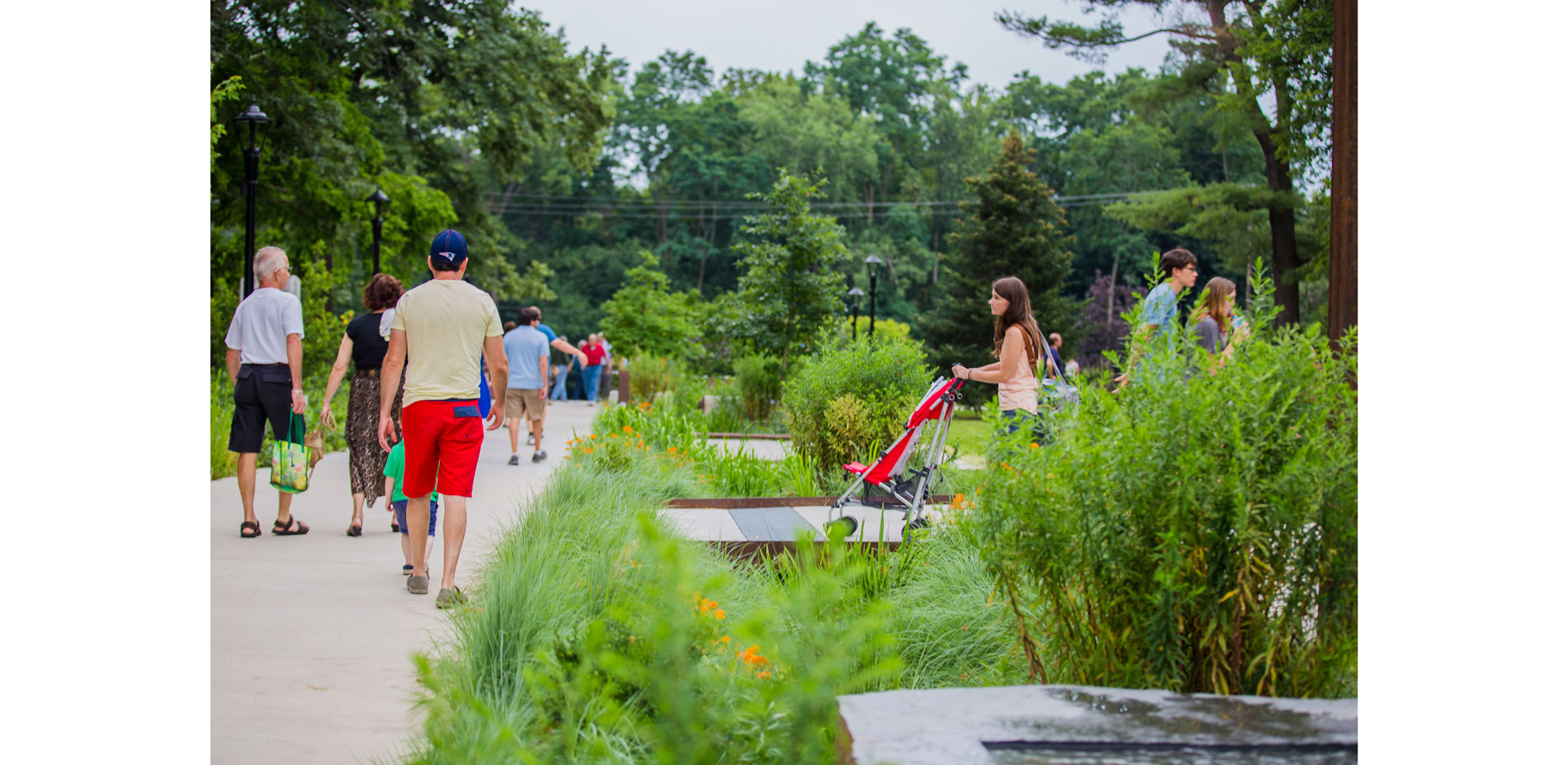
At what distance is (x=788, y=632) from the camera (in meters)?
3.46

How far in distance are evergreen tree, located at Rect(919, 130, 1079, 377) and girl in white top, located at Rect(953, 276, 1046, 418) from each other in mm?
21172

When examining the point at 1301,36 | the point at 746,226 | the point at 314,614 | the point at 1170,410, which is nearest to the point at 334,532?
the point at 314,614

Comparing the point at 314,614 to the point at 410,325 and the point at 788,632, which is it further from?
the point at 788,632

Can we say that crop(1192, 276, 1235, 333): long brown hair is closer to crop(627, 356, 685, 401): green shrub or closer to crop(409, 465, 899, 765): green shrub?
crop(409, 465, 899, 765): green shrub

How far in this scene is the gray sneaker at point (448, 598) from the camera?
4.71m

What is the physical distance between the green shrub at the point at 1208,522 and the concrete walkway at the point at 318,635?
6.41 ft

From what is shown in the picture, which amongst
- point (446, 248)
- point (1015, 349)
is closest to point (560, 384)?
point (1015, 349)

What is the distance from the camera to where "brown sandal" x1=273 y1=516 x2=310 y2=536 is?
6.68 meters

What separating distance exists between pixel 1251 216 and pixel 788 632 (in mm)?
19186

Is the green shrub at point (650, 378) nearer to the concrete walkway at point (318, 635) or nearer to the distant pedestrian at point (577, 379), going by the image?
the distant pedestrian at point (577, 379)

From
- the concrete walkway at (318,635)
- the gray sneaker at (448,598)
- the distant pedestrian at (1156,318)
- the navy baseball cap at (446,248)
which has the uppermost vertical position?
the navy baseball cap at (446,248)

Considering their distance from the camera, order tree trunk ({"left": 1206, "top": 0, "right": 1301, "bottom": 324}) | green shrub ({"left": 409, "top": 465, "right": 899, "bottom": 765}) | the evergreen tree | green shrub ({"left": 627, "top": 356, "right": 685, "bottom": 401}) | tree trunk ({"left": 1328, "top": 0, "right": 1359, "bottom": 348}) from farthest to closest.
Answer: the evergreen tree, green shrub ({"left": 627, "top": 356, "right": 685, "bottom": 401}), tree trunk ({"left": 1206, "top": 0, "right": 1301, "bottom": 324}), tree trunk ({"left": 1328, "top": 0, "right": 1359, "bottom": 348}), green shrub ({"left": 409, "top": 465, "right": 899, "bottom": 765})

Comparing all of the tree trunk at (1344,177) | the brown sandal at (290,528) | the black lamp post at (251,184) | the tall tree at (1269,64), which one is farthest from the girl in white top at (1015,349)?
the tall tree at (1269,64)

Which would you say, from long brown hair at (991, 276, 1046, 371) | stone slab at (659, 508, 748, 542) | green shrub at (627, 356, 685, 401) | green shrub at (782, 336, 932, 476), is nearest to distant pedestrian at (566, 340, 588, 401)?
green shrub at (627, 356, 685, 401)
